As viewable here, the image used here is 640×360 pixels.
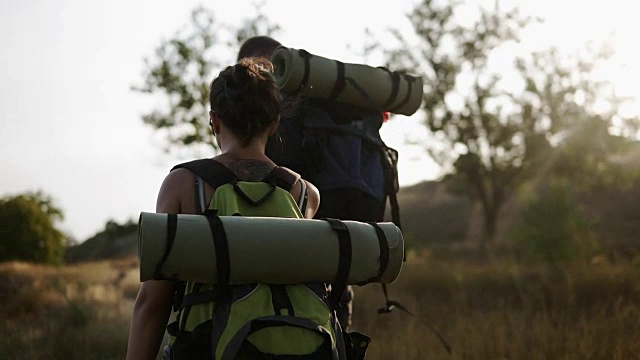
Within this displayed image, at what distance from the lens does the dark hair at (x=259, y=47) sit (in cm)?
415

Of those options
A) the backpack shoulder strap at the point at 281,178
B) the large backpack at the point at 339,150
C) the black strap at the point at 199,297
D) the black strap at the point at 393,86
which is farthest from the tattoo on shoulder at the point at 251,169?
the black strap at the point at 393,86

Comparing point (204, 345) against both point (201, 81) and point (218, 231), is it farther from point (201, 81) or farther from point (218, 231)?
point (201, 81)

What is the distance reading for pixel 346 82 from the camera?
12.3ft

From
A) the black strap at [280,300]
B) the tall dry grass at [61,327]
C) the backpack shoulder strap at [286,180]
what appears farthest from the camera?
the tall dry grass at [61,327]

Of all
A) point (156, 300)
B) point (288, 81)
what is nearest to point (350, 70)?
point (288, 81)

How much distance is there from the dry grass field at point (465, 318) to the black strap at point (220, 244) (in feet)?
9.01

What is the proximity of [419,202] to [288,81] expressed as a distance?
61.9 m

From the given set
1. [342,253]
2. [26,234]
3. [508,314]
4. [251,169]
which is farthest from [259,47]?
[26,234]

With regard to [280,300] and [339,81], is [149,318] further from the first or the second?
[339,81]

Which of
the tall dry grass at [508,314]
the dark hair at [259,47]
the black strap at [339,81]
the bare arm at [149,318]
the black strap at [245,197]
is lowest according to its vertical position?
the tall dry grass at [508,314]

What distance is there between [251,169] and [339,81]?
53.2 inches

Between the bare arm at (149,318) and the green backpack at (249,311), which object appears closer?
the green backpack at (249,311)

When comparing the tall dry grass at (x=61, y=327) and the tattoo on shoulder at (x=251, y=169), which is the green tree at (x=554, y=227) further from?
the tattoo on shoulder at (x=251, y=169)

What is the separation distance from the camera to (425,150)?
100.0 ft
